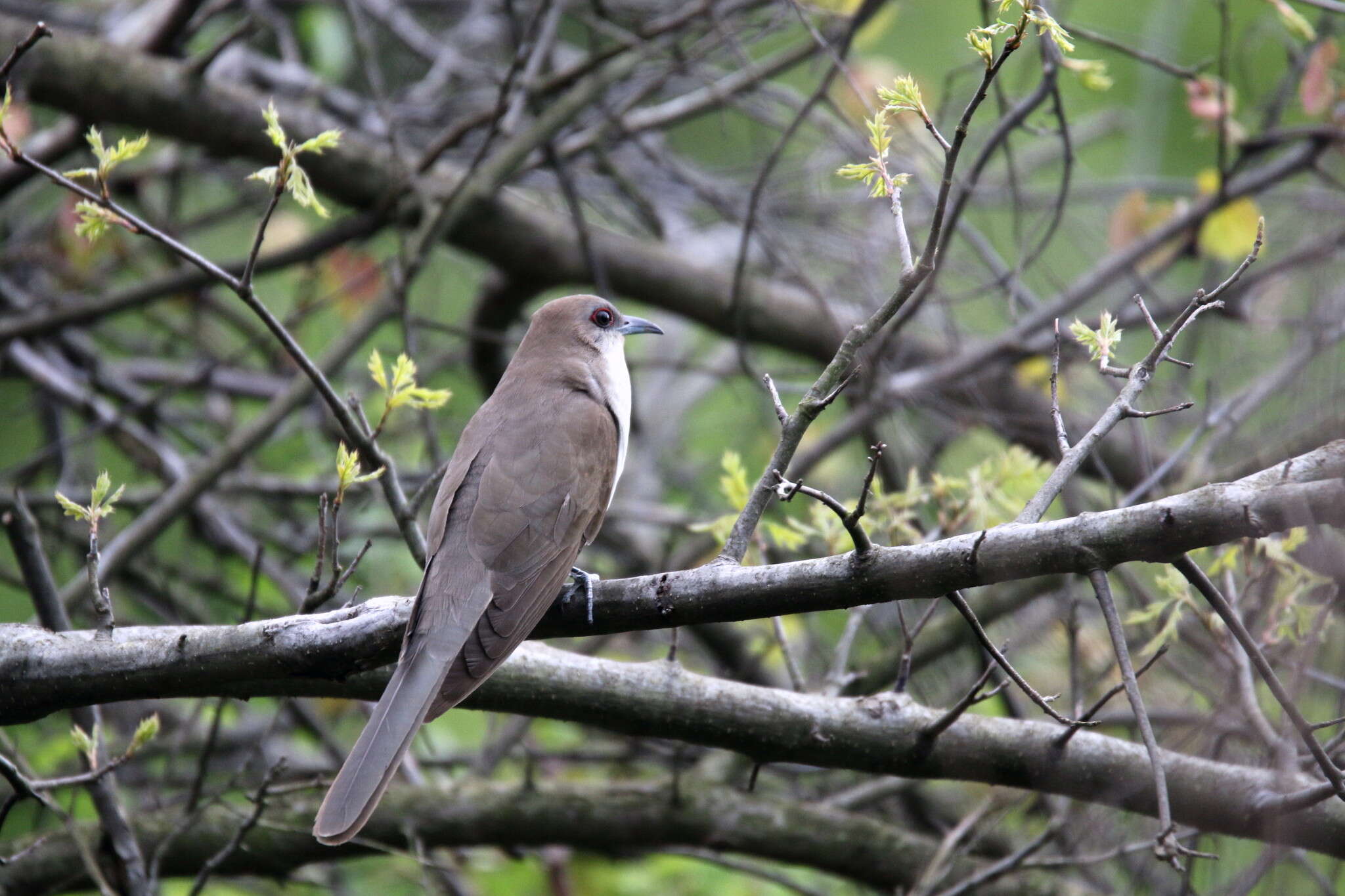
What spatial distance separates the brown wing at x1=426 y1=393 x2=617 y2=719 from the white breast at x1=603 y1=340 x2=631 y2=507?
37 mm

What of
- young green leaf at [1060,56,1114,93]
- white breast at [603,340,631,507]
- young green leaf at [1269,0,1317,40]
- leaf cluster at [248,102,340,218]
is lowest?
leaf cluster at [248,102,340,218]

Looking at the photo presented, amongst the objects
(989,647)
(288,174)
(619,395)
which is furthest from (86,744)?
(989,647)

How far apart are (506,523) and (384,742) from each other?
2.48 ft

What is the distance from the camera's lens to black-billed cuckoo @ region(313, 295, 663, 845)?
8.54 ft

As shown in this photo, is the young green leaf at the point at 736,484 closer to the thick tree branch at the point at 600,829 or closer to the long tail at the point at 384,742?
the long tail at the point at 384,742

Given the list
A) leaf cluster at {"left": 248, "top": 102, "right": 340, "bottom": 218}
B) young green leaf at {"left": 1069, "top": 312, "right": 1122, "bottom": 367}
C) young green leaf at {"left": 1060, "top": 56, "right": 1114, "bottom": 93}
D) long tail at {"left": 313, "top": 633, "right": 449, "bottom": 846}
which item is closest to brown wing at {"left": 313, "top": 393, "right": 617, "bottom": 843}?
long tail at {"left": 313, "top": 633, "right": 449, "bottom": 846}

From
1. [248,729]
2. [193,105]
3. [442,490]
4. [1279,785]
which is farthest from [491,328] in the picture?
[1279,785]

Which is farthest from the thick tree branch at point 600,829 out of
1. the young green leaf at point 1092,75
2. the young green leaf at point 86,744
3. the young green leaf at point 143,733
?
the young green leaf at point 1092,75

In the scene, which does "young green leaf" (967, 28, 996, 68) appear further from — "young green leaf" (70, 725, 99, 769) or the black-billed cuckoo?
"young green leaf" (70, 725, 99, 769)

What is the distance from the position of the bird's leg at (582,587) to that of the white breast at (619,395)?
0.49 meters

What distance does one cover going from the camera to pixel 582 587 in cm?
279

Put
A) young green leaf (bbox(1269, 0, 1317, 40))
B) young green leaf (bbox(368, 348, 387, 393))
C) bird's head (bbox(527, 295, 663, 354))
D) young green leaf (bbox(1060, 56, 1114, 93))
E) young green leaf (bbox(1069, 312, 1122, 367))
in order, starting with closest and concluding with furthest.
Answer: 1. young green leaf (bbox(1069, 312, 1122, 367))
2. young green leaf (bbox(368, 348, 387, 393))
3. young green leaf (bbox(1060, 56, 1114, 93))
4. young green leaf (bbox(1269, 0, 1317, 40))
5. bird's head (bbox(527, 295, 663, 354))

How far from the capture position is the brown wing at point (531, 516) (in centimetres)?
266

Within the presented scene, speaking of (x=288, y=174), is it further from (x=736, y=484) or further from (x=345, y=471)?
(x=736, y=484)
